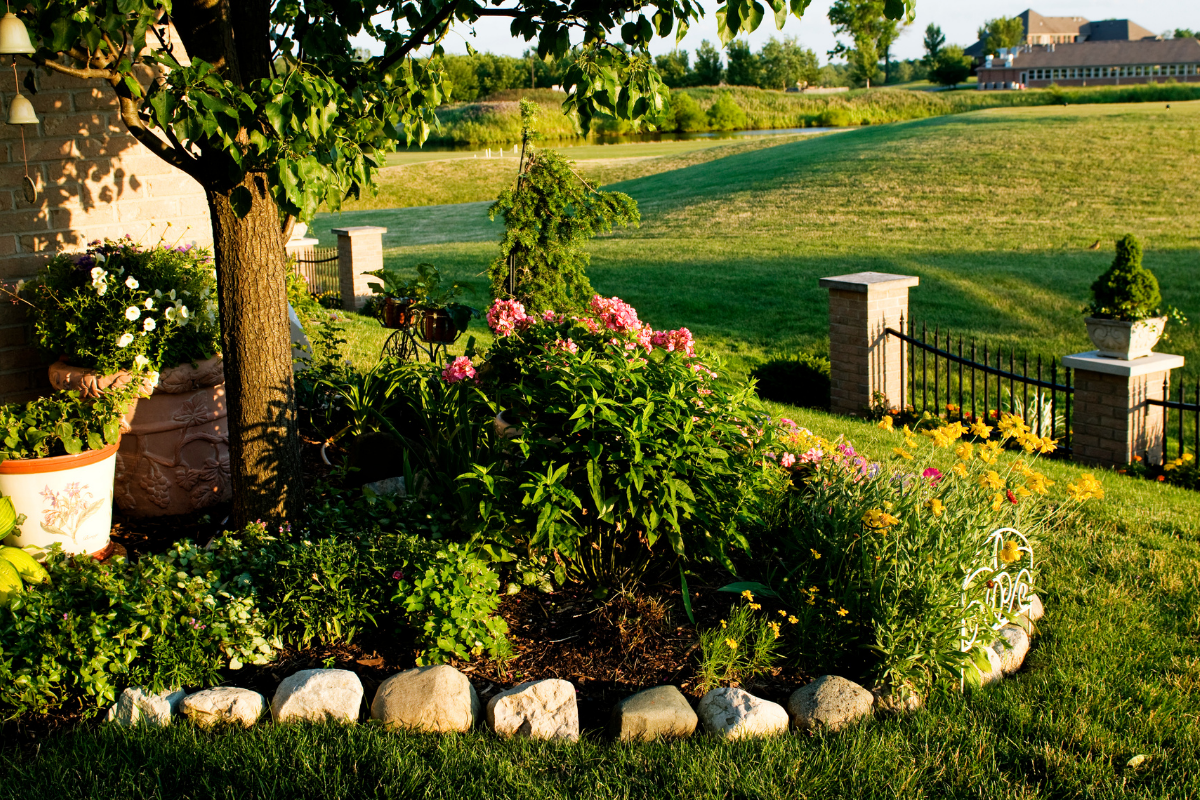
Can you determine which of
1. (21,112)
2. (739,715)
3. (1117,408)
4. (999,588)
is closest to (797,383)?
(1117,408)

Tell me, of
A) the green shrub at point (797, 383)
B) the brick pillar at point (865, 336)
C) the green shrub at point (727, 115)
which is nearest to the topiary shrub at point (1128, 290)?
the brick pillar at point (865, 336)

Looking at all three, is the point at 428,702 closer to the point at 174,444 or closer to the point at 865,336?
the point at 174,444

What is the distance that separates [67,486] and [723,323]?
9.78 meters

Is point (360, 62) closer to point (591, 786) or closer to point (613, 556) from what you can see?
point (613, 556)

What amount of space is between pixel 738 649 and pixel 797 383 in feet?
19.9

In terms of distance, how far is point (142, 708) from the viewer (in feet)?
9.94

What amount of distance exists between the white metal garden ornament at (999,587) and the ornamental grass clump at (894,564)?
16 mm

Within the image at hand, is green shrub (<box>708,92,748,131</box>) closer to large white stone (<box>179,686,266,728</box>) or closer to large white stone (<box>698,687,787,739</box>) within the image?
large white stone (<box>698,687,787,739</box>)

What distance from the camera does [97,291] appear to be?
4.46 metres

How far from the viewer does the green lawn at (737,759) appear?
268 cm

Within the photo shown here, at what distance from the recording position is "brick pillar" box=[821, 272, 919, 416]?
8.38 meters

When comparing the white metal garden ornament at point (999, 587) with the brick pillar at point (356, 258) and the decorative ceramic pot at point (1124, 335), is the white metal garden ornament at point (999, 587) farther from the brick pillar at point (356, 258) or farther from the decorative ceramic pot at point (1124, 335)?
the brick pillar at point (356, 258)

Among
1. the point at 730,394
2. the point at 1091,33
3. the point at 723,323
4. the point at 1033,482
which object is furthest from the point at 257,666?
the point at 1091,33

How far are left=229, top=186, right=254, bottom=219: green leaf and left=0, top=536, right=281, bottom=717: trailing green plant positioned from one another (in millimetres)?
1359
